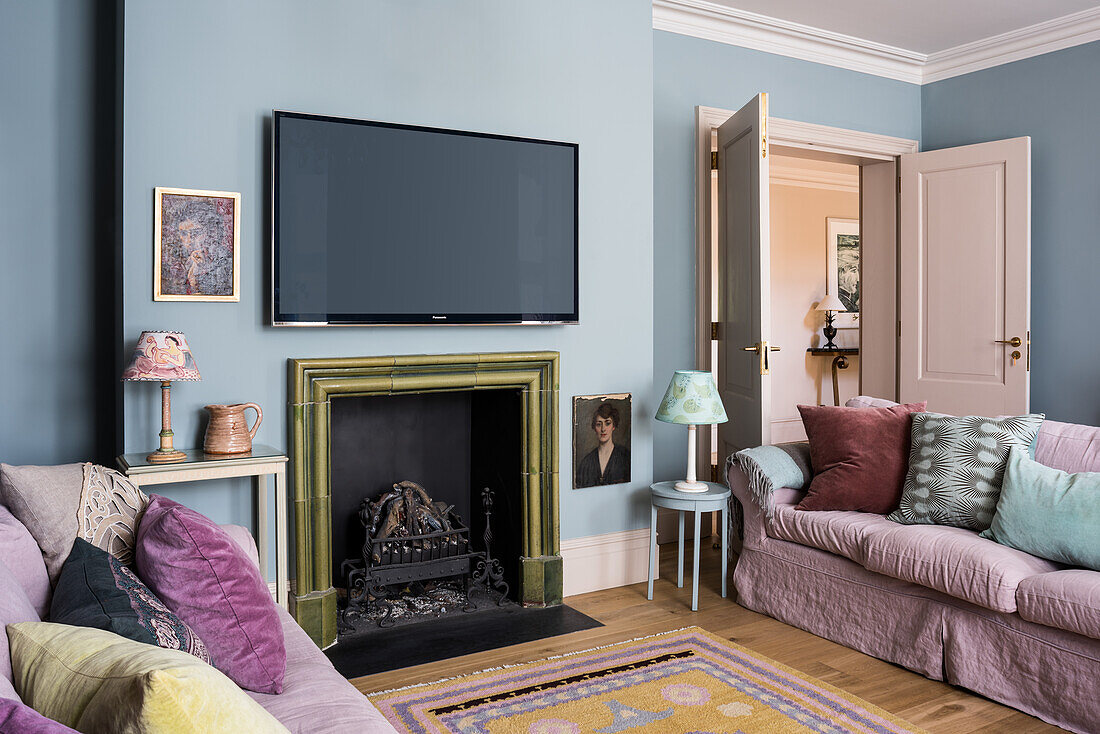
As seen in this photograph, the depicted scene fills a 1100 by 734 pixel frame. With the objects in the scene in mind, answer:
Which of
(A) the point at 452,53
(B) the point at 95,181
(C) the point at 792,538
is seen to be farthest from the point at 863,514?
(B) the point at 95,181

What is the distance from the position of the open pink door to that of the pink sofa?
6.70ft

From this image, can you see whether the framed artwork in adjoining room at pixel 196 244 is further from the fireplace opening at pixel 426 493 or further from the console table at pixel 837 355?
the console table at pixel 837 355

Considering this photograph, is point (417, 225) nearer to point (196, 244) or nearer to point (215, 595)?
point (196, 244)

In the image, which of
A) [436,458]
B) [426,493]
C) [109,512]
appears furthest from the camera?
[436,458]

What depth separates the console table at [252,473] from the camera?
2627 mm

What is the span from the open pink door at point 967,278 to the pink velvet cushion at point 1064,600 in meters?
2.62

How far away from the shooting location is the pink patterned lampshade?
103 inches

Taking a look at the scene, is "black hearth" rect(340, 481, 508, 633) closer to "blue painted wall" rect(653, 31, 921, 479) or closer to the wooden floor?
the wooden floor

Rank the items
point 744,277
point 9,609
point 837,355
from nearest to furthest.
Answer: point 9,609 → point 744,277 → point 837,355

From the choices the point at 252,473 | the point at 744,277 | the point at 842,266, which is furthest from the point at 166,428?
the point at 842,266

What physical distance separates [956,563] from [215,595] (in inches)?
86.4

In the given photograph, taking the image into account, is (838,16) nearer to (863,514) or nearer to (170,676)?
(863,514)

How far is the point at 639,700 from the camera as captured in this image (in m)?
2.63

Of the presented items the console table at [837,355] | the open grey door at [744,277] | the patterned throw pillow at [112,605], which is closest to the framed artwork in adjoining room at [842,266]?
the console table at [837,355]
